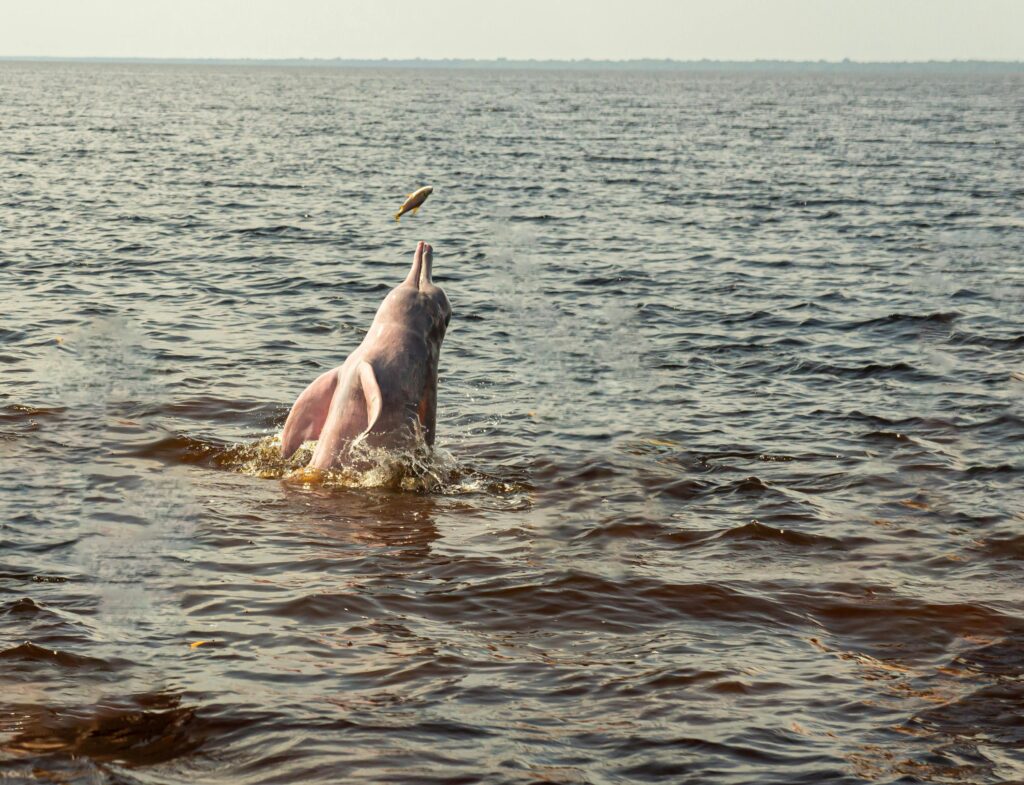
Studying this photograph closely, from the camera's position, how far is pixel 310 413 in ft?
40.6

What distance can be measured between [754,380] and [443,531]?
726cm

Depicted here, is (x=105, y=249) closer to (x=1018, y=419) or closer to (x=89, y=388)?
(x=89, y=388)

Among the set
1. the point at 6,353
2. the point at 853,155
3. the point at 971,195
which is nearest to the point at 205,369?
the point at 6,353

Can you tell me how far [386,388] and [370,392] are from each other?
273mm

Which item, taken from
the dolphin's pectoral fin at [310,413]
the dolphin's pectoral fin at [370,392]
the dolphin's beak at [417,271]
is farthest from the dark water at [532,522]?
Result: the dolphin's beak at [417,271]

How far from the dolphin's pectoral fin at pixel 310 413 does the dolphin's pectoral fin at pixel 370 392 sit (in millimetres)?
603

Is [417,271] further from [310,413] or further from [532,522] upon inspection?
[532,522]

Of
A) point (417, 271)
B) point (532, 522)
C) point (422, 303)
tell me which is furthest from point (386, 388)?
point (532, 522)

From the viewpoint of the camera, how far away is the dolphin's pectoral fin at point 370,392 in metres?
11.2

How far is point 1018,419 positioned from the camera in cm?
1497

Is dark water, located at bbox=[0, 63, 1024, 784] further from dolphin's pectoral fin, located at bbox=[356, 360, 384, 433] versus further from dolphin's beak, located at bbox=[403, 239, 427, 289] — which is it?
dolphin's beak, located at bbox=[403, 239, 427, 289]

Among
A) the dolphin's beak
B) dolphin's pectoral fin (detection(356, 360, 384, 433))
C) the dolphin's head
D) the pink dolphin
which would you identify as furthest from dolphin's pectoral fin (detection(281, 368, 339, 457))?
the dolphin's beak

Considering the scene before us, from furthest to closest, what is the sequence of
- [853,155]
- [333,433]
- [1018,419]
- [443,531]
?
1. [853,155]
2. [1018,419]
3. [333,433]
4. [443,531]

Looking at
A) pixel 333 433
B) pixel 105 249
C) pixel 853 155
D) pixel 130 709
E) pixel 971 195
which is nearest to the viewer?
pixel 130 709
